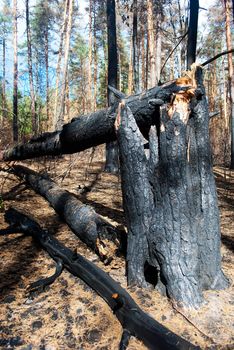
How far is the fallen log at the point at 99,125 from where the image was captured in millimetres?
2656

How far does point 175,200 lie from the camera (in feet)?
8.44

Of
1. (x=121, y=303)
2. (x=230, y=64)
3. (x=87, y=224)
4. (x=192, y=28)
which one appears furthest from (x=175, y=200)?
(x=230, y=64)

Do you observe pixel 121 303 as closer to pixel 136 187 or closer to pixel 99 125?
pixel 136 187

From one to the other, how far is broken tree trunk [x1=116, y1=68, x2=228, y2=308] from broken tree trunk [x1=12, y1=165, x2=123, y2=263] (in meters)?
0.52

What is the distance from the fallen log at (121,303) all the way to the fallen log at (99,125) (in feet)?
4.01

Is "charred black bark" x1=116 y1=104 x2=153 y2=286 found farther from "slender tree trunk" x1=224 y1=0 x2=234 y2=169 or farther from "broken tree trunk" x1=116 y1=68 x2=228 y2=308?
"slender tree trunk" x1=224 y1=0 x2=234 y2=169

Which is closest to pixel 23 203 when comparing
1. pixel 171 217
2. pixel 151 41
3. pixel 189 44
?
pixel 171 217

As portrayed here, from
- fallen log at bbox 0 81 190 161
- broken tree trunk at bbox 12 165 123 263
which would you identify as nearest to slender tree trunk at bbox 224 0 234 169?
broken tree trunk at bbox 12 165 123 263

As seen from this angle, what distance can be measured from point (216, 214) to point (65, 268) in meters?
1.69

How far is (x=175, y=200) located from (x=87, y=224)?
154 centimetres

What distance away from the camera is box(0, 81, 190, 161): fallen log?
2.66m

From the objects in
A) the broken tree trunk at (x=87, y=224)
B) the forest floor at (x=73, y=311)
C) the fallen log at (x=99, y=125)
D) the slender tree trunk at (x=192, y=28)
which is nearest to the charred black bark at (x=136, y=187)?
the fallen log at (x=99, y=125)

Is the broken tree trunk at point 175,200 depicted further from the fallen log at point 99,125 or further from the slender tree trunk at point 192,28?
the slender tree trunk at point 192,28

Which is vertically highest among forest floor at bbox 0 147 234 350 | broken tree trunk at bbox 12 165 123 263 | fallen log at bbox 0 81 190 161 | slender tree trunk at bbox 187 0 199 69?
slender tree trunk at bbox 187 0 199 69
